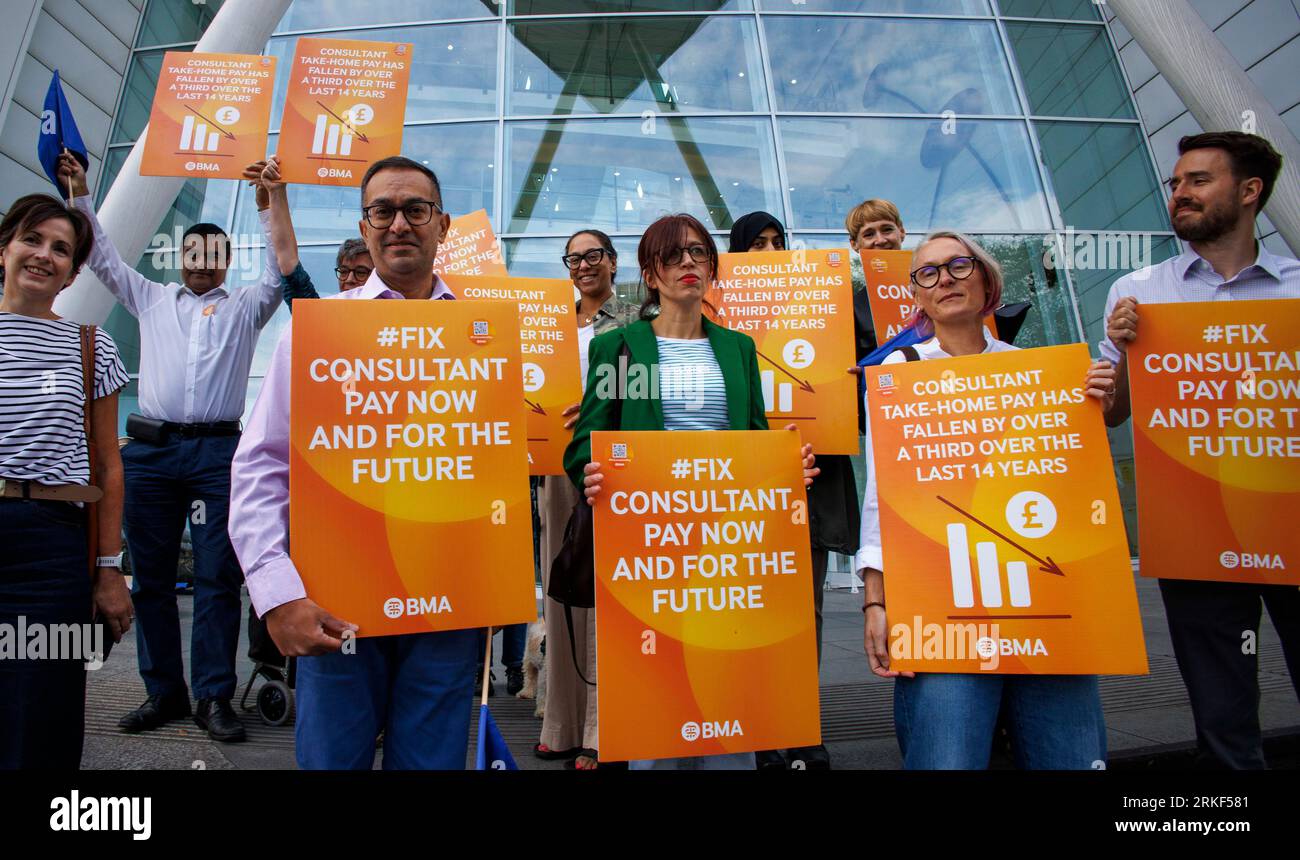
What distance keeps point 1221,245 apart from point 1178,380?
0.61 m

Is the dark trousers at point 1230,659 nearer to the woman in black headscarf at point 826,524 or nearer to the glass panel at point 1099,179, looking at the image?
the woman in black headscarf at point 826,524

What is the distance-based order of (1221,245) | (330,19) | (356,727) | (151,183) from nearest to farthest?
(356,727) < (1221,245) < (151,183) < (330,19)

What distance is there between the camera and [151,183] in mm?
7695

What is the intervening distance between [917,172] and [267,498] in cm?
1084

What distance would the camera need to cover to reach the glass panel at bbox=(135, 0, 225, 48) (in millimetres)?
12703

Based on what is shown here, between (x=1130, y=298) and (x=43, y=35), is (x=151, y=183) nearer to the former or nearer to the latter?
(x=43, y=35)

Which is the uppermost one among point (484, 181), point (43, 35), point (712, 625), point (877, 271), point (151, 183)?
point (43, 35)

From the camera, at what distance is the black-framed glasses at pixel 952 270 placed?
209cm

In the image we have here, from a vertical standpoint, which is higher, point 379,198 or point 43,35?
point 43,35

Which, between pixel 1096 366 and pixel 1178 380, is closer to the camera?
pixel 1096 366

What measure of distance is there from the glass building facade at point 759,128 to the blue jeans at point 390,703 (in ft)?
28.3

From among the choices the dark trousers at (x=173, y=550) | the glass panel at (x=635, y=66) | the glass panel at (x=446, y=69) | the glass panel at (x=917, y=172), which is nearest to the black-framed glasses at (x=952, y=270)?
the dark trousers at (x=173, y=550)

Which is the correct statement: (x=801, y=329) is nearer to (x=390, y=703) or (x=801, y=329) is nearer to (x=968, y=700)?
(x=968, y=700)
